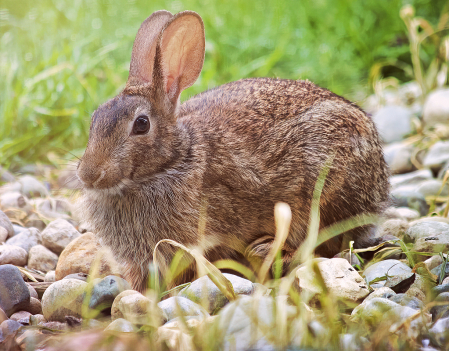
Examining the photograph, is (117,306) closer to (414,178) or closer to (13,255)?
(13,255)

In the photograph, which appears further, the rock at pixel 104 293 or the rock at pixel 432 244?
the rock at pixel 432 244

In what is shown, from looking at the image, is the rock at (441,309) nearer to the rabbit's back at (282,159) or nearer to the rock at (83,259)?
the rabbit's back at (282,159)

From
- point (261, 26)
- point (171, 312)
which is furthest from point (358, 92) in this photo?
point (171, 312)

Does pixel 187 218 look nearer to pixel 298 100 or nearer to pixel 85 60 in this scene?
pixel 298 100

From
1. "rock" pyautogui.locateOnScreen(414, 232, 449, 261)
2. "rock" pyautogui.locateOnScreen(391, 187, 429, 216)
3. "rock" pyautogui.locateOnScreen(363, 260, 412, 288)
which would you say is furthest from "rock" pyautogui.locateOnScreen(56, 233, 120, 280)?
"rock" pyautogui.locateOnScreen(391, 187, 429, 216)

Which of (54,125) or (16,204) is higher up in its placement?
(54,125)

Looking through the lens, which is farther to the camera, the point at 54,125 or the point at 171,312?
the point at 54,125

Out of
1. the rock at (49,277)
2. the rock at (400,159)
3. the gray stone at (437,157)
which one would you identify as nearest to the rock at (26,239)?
the rock at (49,277)
